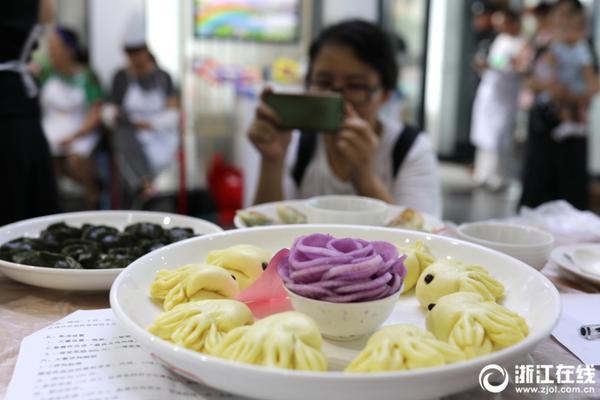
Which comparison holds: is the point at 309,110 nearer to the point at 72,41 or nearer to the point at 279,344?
the point at 279,344

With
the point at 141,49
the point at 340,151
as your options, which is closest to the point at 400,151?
the point at 340,151

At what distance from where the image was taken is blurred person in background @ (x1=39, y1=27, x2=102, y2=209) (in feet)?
12.8

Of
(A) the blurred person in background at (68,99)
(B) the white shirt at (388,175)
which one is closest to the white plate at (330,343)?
(B) the white shirt at (388,175)

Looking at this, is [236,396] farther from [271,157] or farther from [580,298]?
[271,157]

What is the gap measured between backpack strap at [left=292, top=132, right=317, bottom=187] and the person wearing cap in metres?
2.09

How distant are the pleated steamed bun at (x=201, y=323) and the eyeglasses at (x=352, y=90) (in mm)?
1155

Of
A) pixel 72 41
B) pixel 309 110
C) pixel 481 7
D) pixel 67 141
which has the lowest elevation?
pixel 67 141

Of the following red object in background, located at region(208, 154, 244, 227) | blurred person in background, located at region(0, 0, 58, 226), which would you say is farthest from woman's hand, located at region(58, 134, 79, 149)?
blurred person in background, located at region(0, 0, 58, 226)

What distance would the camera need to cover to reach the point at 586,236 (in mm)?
1345

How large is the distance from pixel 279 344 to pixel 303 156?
130cm

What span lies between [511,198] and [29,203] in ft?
Result: 13.1

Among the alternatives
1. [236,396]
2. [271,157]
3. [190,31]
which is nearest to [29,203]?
[271,157]

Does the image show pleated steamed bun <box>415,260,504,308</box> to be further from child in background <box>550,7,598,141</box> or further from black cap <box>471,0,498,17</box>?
black cap <box>471,0,498,17</box>

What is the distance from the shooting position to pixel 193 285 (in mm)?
681
